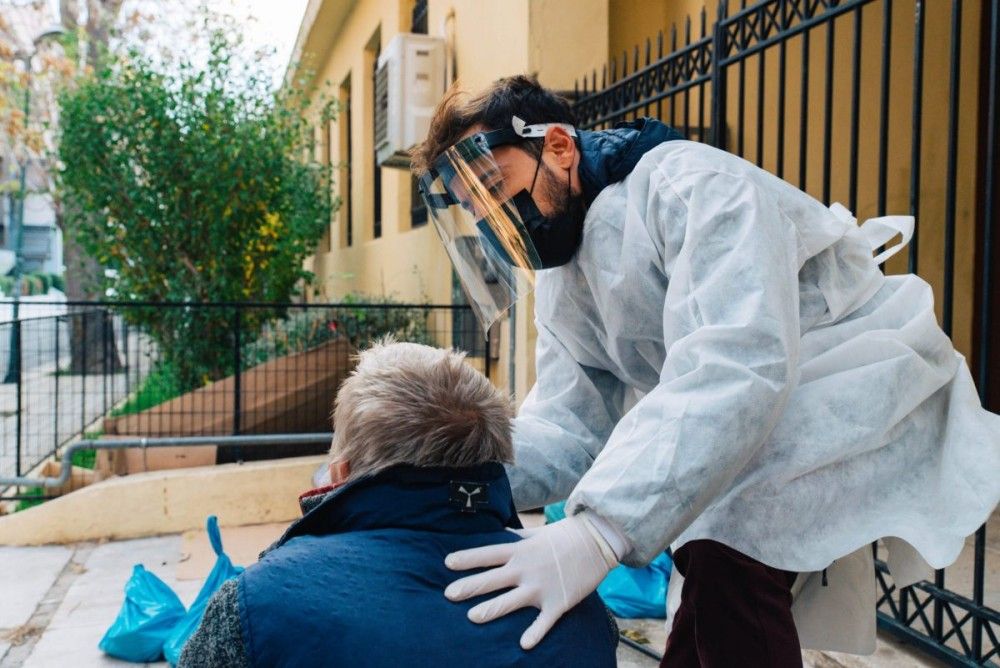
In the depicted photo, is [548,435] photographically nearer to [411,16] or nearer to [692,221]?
[692,221]

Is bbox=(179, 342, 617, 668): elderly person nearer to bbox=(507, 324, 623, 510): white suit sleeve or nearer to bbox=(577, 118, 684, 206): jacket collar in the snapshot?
bbox=(507, 324, 623, 510): white suit sleeve

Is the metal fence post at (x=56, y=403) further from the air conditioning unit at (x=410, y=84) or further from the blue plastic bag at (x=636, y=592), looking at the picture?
the blue plastic bag at (x=636, y=592)

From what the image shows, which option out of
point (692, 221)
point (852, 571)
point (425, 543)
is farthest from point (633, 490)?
point (852, 571)

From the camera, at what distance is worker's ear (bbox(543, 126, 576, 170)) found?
2004 mm

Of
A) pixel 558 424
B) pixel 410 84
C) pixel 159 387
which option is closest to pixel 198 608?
pixel 558 424

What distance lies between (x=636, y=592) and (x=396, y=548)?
2.62 metres

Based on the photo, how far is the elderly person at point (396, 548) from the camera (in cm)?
135

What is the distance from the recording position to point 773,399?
154 centimetres

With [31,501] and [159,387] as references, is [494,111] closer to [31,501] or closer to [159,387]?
[31,501]

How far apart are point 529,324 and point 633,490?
4278 mm

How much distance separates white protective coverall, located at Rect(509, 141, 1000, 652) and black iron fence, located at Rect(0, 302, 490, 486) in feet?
14.7

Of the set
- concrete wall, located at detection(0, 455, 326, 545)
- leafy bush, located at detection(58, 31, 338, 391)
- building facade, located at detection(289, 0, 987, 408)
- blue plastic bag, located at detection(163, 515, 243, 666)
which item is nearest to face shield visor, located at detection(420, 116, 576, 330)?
blue plastic bag, located at detection(163, 515, 243, 666)

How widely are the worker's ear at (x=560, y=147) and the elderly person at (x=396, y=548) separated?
58 centimetres

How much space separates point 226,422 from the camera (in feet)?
20.8
